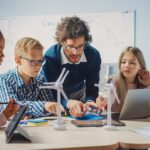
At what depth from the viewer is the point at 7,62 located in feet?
12.4

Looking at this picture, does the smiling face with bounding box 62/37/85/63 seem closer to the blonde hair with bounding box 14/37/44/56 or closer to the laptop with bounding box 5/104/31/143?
the blonde hair with bounding box 14/37/44/56

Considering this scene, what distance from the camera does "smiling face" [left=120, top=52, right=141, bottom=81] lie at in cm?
214

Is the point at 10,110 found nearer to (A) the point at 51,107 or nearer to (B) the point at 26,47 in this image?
(A) the point at 51,107

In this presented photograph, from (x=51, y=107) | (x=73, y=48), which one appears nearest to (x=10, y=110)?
(x=51, y=107)

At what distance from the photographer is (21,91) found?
1.75 metres

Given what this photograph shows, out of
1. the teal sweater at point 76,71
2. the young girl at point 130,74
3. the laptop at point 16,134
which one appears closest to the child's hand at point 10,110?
the laptop at point 16,134

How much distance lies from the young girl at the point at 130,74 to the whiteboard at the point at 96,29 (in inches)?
46.7

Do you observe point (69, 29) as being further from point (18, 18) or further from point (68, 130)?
point (18, 18)

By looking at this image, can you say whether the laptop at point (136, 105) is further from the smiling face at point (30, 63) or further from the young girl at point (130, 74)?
the smiling face at point (30, 63)

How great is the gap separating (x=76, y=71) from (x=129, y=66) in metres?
0.38

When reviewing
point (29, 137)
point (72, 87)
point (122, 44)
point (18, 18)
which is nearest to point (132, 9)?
point (122, 44)

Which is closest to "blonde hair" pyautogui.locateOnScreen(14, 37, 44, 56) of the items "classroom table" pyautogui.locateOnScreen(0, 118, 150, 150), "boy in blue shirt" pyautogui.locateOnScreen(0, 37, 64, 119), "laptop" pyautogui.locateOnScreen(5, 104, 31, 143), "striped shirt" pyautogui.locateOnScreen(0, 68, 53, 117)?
"boy in blue shirt" pyautogui.locateOnScreen(0, 37, 64, 119)

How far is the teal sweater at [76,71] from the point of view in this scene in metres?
2.03

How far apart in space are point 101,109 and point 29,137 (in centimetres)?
64
